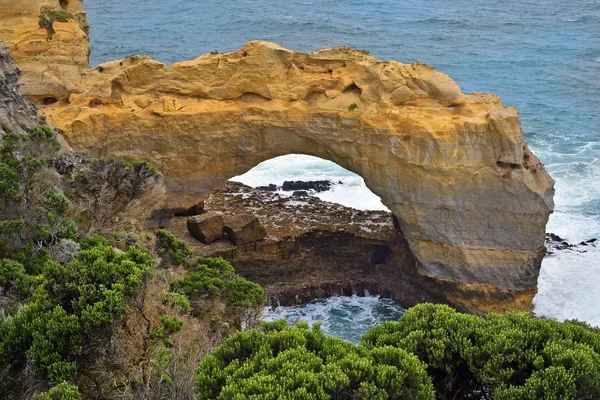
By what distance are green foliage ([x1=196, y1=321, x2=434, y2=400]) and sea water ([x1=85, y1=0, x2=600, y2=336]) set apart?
55.2 feet

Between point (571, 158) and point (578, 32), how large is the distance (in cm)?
2792

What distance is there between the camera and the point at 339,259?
30578 millimetres

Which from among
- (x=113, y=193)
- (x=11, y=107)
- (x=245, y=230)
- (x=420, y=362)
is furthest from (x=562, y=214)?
(x=420, y=362)

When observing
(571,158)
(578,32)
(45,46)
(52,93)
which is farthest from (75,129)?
(578,32)

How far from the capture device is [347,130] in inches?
1066

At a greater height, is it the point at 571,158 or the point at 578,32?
the point at 578,32

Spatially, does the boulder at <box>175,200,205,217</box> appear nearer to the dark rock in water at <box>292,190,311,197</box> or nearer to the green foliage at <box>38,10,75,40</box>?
the dark rock in water at <box>292,190,311,197</box>

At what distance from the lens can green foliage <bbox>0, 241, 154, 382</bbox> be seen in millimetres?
11742

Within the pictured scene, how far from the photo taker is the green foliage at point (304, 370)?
401 inches

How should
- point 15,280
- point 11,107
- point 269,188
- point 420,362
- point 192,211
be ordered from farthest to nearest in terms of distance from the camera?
point 269,188 → point 192,211 → point 11,107 → point 15,280 → point 420,362

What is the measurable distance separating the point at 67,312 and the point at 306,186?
27174mm

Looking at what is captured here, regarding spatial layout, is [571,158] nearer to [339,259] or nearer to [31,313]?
[339,259]

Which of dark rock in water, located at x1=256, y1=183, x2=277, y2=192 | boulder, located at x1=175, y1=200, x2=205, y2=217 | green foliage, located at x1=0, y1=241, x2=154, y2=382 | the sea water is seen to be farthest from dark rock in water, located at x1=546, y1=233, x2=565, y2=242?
green foliage, located at x1=0, y1=241, x2=154, y2=382

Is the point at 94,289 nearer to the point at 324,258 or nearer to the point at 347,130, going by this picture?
the point at 347,130
